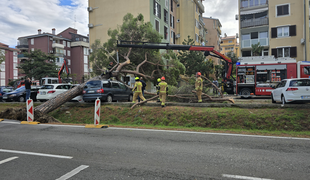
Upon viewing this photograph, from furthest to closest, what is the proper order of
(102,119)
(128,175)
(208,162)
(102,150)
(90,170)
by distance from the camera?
(102,119) < (102,150) < (208,162) < (90,170) < (128,175)

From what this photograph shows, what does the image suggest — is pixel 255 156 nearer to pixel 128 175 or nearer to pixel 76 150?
pixel 128 175

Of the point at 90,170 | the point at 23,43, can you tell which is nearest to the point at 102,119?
the point at 90,170

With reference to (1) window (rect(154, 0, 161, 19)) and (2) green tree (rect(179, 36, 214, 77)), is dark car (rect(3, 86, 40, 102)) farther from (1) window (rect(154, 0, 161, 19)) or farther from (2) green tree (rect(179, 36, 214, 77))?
(2) green tree (rect(179, 36, 214, 77))

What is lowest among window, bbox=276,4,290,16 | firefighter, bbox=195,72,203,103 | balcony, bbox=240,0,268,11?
firefighter, bbox=195,72,203,103

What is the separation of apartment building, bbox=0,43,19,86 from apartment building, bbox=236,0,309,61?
6029 centimetres

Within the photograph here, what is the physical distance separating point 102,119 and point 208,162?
28.5ft

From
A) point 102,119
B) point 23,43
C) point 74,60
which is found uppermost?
point 23,43

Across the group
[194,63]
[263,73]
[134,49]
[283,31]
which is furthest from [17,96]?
[283,31]

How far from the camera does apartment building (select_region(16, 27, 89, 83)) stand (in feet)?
193

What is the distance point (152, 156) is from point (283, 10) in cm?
3357

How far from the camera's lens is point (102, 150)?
5.67 m

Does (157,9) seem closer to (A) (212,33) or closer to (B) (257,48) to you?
(B) (257,48)

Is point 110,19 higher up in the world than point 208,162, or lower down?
higher up

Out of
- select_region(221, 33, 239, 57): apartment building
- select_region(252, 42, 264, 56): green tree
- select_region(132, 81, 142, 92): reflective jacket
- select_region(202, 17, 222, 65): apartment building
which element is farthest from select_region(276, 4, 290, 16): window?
select_region(221, 33, 239, 57): apartment building
